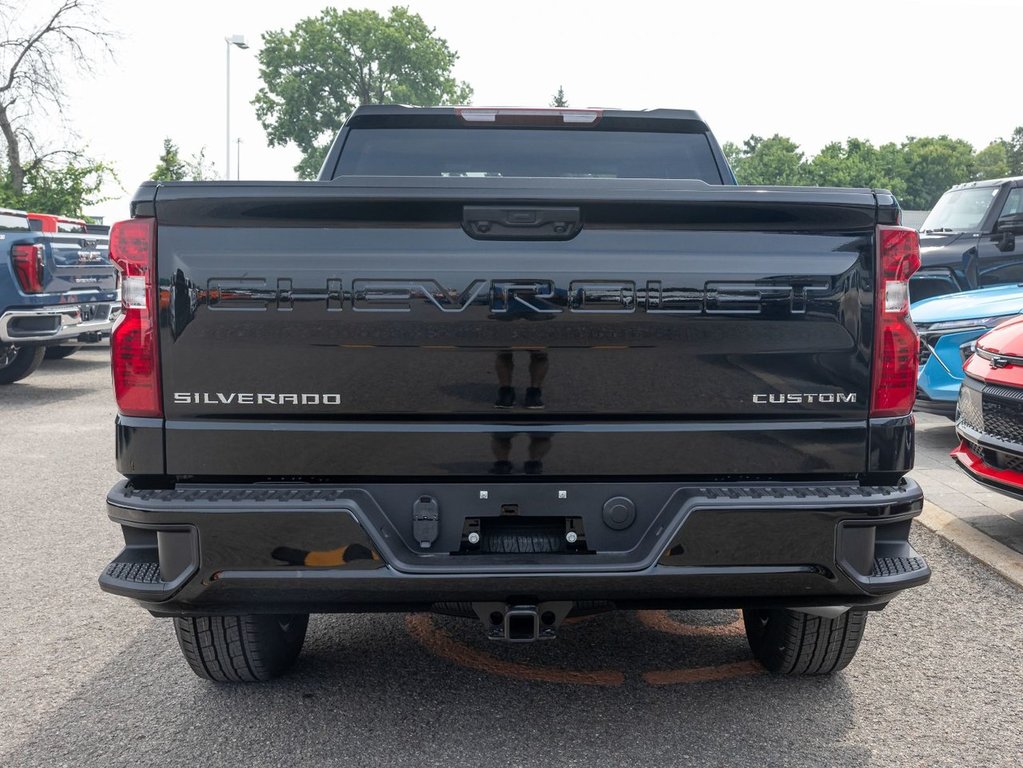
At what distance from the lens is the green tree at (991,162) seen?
124312 millimetres

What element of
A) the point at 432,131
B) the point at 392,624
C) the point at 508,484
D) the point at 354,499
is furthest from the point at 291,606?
the point at 432,131

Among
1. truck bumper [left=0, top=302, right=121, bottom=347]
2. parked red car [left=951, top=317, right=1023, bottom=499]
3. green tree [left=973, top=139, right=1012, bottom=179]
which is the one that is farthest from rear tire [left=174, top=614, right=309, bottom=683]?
green tree [left=973, top=139, right=1012, bottom=179]

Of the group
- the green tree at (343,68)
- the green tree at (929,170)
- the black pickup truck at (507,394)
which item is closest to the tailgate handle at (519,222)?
the black pickup truck at (507,394)

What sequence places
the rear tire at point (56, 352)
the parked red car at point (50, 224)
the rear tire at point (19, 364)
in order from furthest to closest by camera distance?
1. the rear tire at point (56, 352)
2. the parked red car at point (50, 224)
3. the rear tire at point (19, 364)

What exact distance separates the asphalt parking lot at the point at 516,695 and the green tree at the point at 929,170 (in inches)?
4865

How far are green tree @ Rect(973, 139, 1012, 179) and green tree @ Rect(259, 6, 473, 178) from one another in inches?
3229

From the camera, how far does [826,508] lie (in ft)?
9.21

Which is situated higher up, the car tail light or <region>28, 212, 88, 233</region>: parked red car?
<region>28, 212, 88, 233</region>: parked red car

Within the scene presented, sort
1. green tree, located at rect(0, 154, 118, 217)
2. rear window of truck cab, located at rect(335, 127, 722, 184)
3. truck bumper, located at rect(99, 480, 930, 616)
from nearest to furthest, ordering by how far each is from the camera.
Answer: truck bumper, located at rect(99, 480, 930, 616), rear window of truck cab, located at rect(335, 127, 722, 184), green tree, located at rect(0, 154, 118, 217)

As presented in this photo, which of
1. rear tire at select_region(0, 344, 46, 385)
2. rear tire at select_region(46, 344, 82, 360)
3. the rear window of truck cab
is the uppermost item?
the rear window of truck cab

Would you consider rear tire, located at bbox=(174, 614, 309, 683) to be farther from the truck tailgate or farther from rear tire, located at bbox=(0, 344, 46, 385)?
rear tire, located at bbox=(0, 344, 46, 385)

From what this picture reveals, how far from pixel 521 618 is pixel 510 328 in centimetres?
80

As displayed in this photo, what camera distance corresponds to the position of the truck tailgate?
278 centimetres

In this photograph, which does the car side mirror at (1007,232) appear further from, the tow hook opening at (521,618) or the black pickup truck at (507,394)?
the tow hook opening at (521,618)
